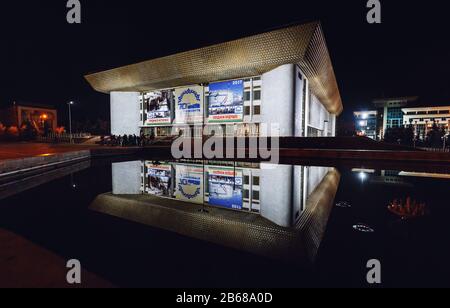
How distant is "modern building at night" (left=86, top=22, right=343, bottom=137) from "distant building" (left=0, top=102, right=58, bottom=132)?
114 feet

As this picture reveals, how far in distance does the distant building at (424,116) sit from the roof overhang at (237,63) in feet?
140

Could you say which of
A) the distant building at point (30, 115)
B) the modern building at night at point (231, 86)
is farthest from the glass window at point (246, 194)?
the distant building at point (30, 115)

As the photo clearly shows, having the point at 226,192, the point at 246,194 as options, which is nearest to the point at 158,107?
the point at 226,192

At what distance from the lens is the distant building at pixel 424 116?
196 ft

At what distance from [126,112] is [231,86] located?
70.8 ft

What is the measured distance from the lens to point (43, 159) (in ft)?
36.2

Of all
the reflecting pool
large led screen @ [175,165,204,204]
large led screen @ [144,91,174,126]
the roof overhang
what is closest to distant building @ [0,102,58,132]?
large led screen @ [144,91,174,126]

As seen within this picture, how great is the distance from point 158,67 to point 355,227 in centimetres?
3295

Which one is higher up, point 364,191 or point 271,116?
point 271,116

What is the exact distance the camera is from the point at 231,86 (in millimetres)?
31141

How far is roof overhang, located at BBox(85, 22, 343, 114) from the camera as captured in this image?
23.0 metres

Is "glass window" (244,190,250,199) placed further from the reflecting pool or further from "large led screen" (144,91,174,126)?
"large led screen" (144,91,174,126)
